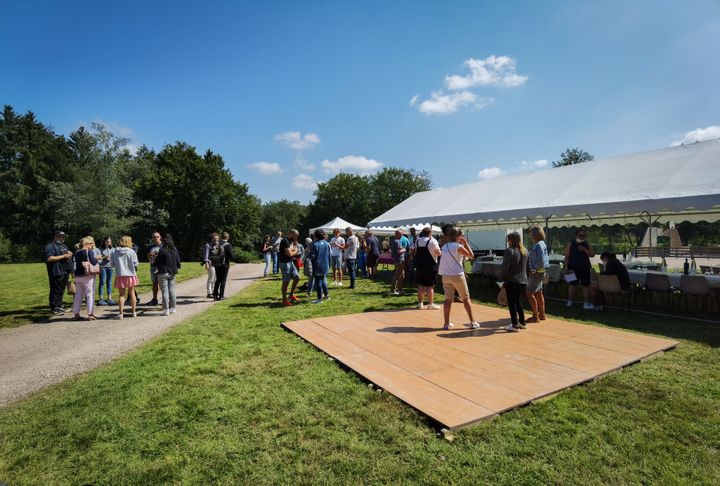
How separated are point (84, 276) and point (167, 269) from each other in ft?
5.30

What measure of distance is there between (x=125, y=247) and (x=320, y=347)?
5.14 m

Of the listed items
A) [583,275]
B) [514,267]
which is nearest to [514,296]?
[514,267]

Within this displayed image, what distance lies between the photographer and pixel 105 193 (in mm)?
31453

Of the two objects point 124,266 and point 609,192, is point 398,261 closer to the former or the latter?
point 609,192

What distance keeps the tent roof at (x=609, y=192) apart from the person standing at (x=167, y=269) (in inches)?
355

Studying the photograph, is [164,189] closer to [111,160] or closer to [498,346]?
[111,160]

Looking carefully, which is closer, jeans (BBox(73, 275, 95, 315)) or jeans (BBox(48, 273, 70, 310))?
jeans (BBox(73, 275, 95, 315))

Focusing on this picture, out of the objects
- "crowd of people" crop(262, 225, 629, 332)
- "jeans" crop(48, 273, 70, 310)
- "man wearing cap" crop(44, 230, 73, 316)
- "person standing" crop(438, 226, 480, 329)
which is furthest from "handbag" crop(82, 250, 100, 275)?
"person standing" crop(438, 226, 480, 329)

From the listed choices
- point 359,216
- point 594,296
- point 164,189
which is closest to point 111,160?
point 164,189

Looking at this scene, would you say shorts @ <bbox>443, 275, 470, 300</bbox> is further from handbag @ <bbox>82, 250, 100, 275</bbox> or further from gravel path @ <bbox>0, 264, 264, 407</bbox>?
handbag @ <bbox>82, 250, 100, 275</bbox>

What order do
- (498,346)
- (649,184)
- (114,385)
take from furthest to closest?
(649,184)
(498,346)
(114,385)

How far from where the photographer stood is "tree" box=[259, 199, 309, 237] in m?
75.1

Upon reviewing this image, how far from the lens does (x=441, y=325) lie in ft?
20.7

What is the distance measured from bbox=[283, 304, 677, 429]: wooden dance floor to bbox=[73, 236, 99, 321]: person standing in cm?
459
